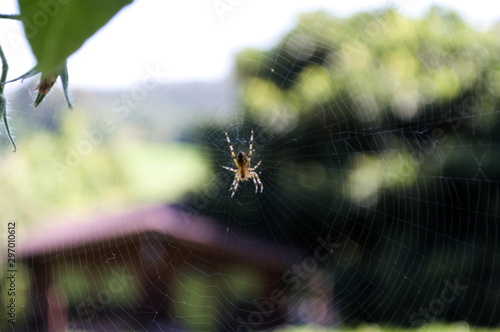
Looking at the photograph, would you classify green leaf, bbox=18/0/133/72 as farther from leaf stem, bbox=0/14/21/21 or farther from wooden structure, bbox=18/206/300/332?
wooden structure, bbox=18/206/300/332

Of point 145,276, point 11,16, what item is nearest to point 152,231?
point 145,276

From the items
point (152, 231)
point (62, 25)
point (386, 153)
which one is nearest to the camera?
point (62, 25)

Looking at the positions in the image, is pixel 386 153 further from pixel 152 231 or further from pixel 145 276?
pixel 145 276

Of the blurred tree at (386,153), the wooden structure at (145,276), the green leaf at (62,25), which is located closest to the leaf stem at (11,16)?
the green leaf at (62,25)

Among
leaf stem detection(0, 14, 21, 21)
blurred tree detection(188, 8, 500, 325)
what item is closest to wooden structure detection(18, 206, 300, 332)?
blurred tree detection(188, 8, 500, 325)

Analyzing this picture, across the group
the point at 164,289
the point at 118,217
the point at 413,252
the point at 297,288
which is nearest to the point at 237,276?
the point at 297,288
